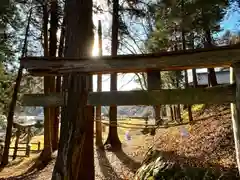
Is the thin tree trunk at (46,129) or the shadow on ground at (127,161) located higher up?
the thin tree trunk at (46,129)

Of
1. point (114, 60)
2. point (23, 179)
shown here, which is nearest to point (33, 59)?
point (114, 60)

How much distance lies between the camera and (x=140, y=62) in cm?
346

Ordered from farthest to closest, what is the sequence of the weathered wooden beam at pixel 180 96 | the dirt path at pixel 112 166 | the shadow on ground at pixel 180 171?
1. the dirt path at pixel 112 166
2. the shadow on ground at pixel 180 171
3. the weathered wooden beam at pixel 180 96

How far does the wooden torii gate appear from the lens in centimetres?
330

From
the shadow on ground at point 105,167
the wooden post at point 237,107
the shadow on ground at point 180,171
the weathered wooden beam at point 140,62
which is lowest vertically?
the shadow on ground at point 105,167

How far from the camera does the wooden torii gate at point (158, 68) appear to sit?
3301 mm

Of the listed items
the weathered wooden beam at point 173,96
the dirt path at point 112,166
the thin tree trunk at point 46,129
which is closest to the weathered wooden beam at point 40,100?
the weathered wooden beam at point 173,96

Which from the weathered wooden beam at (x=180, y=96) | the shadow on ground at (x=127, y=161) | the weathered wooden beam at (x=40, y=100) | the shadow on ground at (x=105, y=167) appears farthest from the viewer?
the shadow on ground at (x=127, y=161)

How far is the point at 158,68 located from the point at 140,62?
24 centimetres

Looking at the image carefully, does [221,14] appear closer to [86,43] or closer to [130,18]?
[130,18]

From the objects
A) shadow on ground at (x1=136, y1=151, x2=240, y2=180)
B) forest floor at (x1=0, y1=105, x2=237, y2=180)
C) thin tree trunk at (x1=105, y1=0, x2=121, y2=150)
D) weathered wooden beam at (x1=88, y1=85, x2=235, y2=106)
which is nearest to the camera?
weathered wooden beam at (x1=88, y1=85, x2=235, y2=106)

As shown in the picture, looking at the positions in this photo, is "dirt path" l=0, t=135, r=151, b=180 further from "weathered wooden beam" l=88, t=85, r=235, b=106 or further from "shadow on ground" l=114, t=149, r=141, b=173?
"weathered wooden beam" l=88, t=85, r=235, b=106

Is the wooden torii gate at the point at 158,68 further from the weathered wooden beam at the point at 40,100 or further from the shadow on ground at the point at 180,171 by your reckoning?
the shadow on ground at the point at 180,171

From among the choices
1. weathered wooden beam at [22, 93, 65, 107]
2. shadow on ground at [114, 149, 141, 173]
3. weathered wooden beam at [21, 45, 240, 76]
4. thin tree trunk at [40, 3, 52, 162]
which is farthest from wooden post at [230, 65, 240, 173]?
thin tree trunk at [40, 3, 52, 162]
